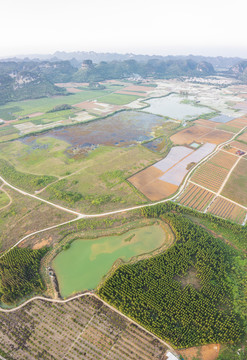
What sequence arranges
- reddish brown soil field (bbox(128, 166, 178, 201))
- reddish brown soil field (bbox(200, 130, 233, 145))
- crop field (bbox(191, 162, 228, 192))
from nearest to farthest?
reddish brown soil field (bbox(128, 166, 178, 201)) → crop field (bbox(191, 162, 228, 192)) → reddish brown soil field (bbox(200, 130, 233, 145))

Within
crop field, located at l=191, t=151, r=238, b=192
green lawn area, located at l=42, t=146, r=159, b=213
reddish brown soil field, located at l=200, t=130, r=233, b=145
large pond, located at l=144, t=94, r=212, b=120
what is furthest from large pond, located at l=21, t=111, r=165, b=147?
crop field, located at l=191, t=151, r=238, b=192

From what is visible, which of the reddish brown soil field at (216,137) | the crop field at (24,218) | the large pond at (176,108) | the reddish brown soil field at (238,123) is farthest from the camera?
the large pond at (176,108)

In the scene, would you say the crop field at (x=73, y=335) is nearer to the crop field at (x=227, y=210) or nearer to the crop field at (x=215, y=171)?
the crop field at (x=227, y=210)

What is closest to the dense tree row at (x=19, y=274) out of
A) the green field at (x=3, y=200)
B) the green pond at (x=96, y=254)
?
the green pond at (x=96, y=254)

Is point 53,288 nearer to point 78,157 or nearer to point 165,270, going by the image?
point 165,270

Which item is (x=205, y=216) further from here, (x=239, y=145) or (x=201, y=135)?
(x=201, y=135)

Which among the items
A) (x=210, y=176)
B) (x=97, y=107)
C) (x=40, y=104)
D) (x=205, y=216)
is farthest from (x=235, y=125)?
(x=40, y=104)

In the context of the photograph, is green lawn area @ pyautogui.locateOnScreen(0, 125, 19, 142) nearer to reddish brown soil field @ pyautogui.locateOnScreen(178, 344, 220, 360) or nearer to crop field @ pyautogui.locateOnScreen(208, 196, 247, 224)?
crop field @ pyautogui.locateOnScreen(208, 196, 247, 224)
